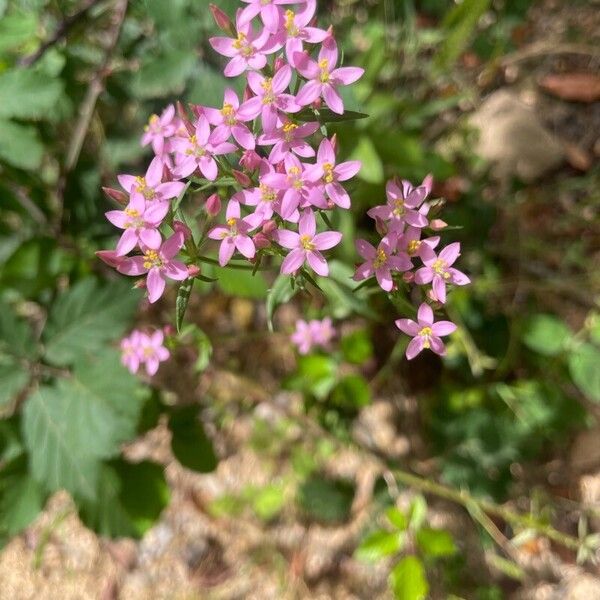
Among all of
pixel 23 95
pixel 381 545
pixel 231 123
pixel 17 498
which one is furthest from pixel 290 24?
pixel 17 498

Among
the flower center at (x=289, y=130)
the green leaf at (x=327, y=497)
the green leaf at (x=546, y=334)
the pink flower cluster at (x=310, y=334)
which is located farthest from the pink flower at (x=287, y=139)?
the green leaf at (x=327, y=497)

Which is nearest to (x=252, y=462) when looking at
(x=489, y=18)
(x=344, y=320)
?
(x=344, y=320)

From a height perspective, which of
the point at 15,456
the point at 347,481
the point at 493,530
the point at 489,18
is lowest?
the point at 347,481

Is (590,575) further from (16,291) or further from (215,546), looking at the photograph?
(16,291)

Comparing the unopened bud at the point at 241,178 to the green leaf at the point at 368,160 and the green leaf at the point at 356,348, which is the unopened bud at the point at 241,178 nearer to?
the green leaf at the point at 368,160

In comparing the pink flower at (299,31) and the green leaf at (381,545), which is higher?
the pink flower at (299,31)
